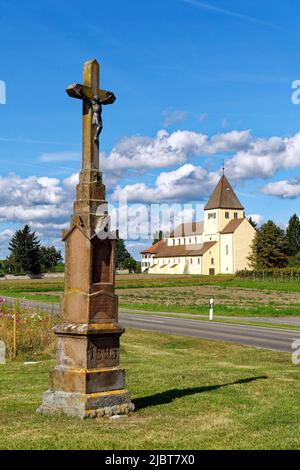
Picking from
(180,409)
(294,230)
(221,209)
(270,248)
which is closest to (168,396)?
(180,409)

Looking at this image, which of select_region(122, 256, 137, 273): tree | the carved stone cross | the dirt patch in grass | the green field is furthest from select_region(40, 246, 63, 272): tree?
the carved stone cross

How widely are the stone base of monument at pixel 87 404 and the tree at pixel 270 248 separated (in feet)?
329

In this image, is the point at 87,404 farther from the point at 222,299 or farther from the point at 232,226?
the point at 232,226

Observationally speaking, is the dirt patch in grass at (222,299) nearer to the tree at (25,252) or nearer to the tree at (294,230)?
the tree at (25,252)

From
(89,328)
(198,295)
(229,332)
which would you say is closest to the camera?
(89,328)

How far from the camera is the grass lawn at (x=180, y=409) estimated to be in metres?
7.18

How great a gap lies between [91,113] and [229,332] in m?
16.1

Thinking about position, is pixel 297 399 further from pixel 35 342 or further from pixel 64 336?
pixel 35 342

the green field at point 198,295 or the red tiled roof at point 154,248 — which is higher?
the red tiled roof at point 154,248

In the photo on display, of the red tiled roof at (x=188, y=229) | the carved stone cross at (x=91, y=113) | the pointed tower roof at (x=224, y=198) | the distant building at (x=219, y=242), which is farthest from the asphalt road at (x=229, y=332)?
the red tiled roof at (x=188, y=229)

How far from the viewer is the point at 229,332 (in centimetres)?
2420

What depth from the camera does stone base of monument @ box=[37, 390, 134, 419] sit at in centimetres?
872

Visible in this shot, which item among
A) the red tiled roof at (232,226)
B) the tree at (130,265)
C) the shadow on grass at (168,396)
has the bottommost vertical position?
the shadow on grass at (168,396)
